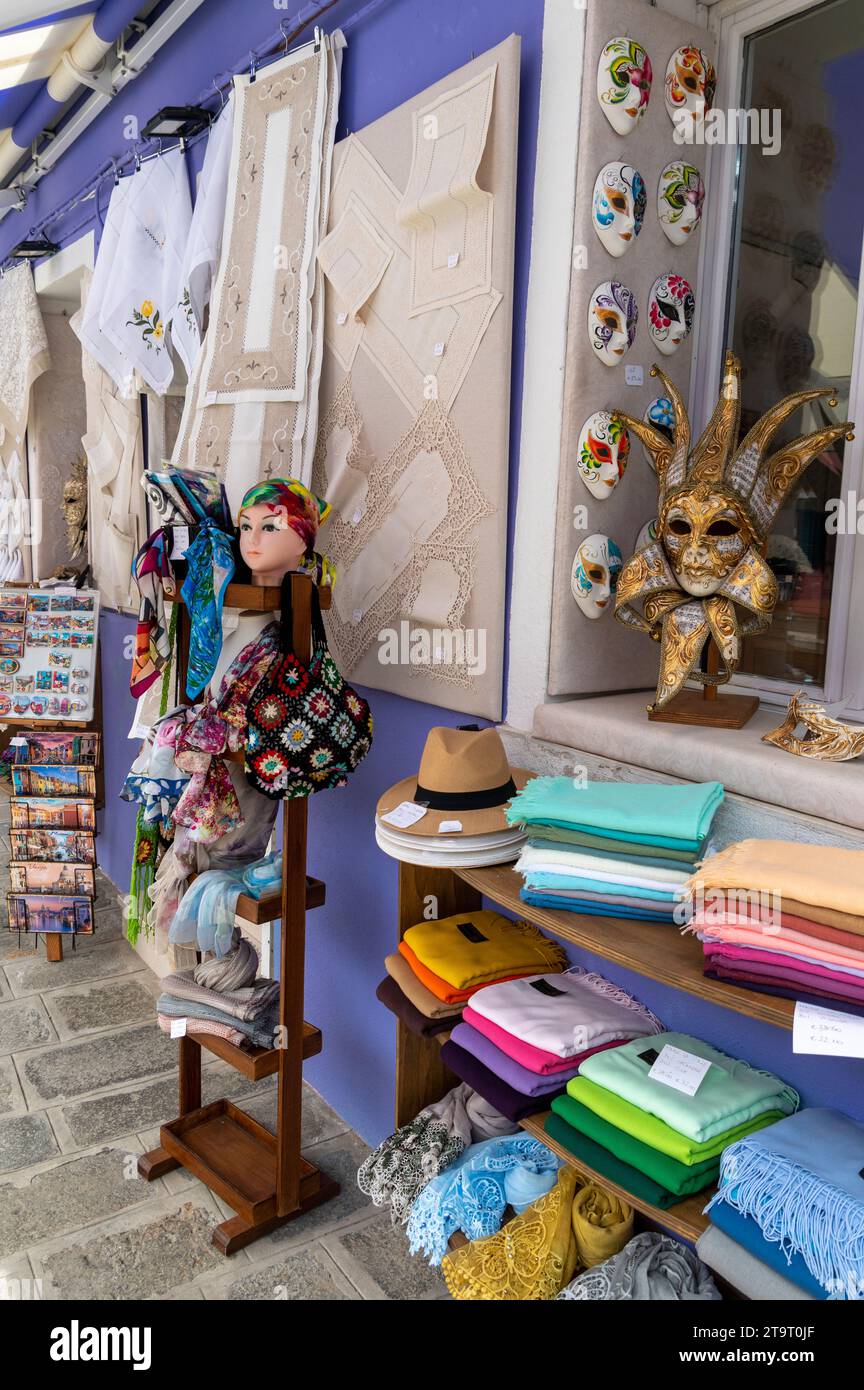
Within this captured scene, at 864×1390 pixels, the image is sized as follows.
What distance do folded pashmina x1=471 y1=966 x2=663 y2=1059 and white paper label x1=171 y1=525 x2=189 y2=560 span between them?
1037 mm

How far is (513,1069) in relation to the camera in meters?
1.43

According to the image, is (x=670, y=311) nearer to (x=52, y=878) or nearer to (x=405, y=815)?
(x=405, y=815)

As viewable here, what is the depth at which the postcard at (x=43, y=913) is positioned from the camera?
11.0ft

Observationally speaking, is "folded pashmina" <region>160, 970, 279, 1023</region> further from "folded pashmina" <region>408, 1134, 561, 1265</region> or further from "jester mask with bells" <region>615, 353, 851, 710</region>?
"jester mask with bells" <region>615, 353, 851, 710</region>

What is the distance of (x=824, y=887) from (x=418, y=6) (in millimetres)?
1911

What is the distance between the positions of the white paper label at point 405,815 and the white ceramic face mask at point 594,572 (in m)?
0.48

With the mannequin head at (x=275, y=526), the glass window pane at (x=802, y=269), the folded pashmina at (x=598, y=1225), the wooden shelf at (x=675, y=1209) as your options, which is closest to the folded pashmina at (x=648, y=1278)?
the folded pashmina at (x=598, y=1225)

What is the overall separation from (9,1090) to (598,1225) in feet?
5.90

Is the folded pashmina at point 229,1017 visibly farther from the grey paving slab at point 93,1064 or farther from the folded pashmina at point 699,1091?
the folded pashmina at point 699,1091

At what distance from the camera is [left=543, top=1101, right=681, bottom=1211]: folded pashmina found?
120 cm

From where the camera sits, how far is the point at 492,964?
165cm

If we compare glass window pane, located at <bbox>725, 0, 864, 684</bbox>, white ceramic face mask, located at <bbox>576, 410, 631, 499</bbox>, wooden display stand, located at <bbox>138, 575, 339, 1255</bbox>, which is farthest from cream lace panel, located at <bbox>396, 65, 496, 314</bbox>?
wooden display stand, located at <bbox>138, 575, 339, 1255</bbox>

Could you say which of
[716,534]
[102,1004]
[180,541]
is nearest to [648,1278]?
[716,534]

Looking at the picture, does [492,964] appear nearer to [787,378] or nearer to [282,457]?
[787,378]
